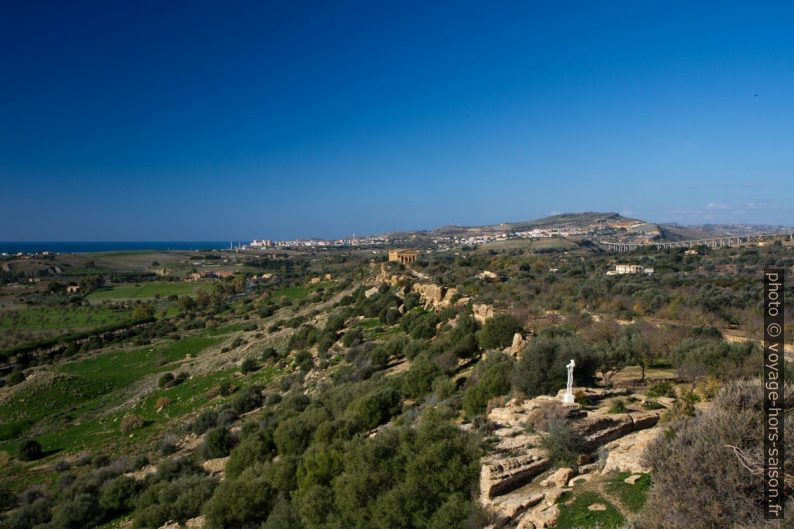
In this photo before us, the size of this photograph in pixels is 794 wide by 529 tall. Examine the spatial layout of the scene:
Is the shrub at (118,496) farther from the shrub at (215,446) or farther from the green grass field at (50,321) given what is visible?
the green grass field at (50,321)

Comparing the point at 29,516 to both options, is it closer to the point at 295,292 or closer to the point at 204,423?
the point at 204,423

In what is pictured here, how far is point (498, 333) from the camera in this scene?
19141 mm

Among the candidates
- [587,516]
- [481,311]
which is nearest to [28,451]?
[481,311]

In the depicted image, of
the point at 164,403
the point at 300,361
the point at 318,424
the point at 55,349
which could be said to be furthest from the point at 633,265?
the point at 55,349

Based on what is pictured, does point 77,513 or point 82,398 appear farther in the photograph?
point 82,398

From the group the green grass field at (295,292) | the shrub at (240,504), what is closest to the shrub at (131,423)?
the shrub at (240,504)

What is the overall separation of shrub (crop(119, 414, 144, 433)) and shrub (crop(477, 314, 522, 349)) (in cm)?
1746

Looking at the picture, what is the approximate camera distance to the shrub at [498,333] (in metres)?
19.0

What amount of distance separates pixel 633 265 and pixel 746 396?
130ft

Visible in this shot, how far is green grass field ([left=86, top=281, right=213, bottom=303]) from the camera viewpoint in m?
76.2

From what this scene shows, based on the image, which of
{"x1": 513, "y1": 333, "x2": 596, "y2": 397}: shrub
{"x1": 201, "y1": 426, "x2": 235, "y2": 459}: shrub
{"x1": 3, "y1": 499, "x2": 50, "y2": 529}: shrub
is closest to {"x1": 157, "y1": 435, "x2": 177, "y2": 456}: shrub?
{"x1": 201, "y1": 426, "x2": 235, "y2": 459}: shrub

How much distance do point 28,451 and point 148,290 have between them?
6964 centimetres

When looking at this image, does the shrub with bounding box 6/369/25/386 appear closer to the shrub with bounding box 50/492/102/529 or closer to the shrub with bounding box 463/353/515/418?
the shrub with bounding box 50/492/102/529

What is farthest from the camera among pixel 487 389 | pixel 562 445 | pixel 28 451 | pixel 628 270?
pixel 628 270
